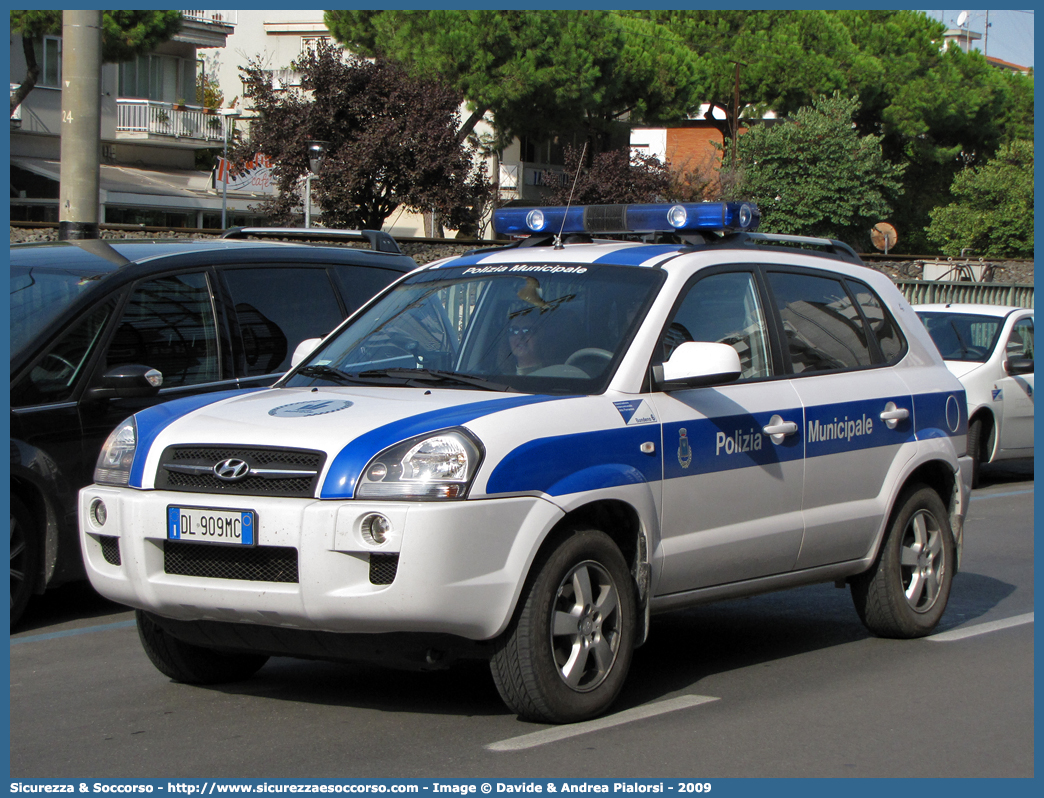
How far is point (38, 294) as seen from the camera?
7230 millimetres

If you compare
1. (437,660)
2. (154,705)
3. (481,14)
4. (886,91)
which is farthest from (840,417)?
(886,91)

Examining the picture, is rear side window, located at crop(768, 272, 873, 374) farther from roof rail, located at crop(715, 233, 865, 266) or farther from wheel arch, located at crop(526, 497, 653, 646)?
wheel arch, located at crop(526, 497, 653, 646)

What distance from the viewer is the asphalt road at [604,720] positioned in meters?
4.63

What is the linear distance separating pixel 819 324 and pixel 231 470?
3013mm

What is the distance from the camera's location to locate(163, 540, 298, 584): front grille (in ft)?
15.5

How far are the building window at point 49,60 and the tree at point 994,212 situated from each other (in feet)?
118

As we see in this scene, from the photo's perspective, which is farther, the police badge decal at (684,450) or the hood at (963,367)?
the hood at (963,367)

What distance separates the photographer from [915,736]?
503 cm

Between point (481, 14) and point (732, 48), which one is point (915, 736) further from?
point (732, 48)

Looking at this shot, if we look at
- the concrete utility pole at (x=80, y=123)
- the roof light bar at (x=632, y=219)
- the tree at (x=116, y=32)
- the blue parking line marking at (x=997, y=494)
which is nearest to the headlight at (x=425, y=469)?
the roof light bar at (x=632, y=219)

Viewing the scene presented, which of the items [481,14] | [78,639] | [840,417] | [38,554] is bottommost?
[78,639]

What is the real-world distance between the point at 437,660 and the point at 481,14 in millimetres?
39879

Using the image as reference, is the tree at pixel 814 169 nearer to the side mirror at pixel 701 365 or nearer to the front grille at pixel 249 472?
the side mirror at pixel 701 365

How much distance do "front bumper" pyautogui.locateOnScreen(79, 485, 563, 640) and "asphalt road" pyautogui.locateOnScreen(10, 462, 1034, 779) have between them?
1.50ft
